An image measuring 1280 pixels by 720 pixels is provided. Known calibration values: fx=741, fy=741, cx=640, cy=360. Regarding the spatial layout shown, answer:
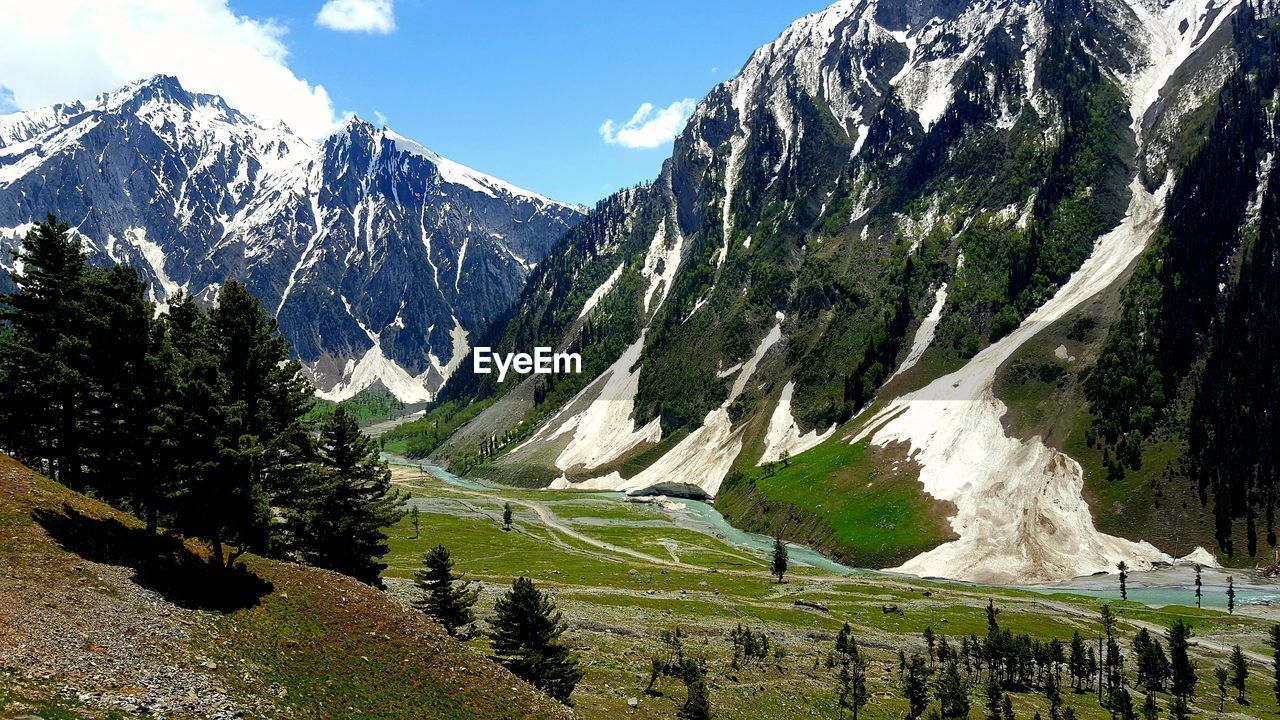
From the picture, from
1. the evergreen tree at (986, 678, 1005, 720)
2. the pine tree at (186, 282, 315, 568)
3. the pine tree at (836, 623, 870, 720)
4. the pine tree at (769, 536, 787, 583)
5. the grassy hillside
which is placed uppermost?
the pine tree at (186, 282, 315, 568)

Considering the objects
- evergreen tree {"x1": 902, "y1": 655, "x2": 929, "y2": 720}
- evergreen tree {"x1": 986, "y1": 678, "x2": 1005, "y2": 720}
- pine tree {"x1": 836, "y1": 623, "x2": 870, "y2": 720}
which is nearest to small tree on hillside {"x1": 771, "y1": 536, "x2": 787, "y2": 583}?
pine tree {"x1": 836, "y1": 623, "x2": 870, "y2": 720}

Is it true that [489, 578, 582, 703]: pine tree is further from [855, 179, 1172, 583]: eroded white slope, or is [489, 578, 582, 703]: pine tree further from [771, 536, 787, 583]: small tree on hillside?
[855, 179, 1172, 583]: eroded white slope

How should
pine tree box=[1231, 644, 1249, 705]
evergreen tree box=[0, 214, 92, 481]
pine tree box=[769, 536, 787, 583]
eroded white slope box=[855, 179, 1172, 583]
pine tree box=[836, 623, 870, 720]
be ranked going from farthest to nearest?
eroded white slope box=[855, 179, 1172, 583], pine tree box=[769, 536, 787, 583], pine tree box=[1231, 644, 1249, 705], pine tree box=[836, 623, 870, 720], evergreen tree box=[0, 214, 92, 481]

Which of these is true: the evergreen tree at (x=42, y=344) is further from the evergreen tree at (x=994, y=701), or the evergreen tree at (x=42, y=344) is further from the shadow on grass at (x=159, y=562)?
the evergreen tree at (x=994, y=701)

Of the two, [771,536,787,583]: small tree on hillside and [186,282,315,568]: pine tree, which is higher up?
[186,282,315,568]: pine tree

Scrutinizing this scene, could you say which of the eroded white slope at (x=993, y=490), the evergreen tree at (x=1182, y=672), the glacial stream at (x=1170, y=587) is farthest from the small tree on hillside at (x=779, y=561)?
the evergreen tree at (x=1182, y=672)

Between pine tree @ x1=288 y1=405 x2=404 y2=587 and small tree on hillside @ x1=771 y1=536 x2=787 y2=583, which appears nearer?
pine tree @ x1=288 y1=405 x2=404 y2=587

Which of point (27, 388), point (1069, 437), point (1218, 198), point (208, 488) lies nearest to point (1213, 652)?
point (1069, 437)
